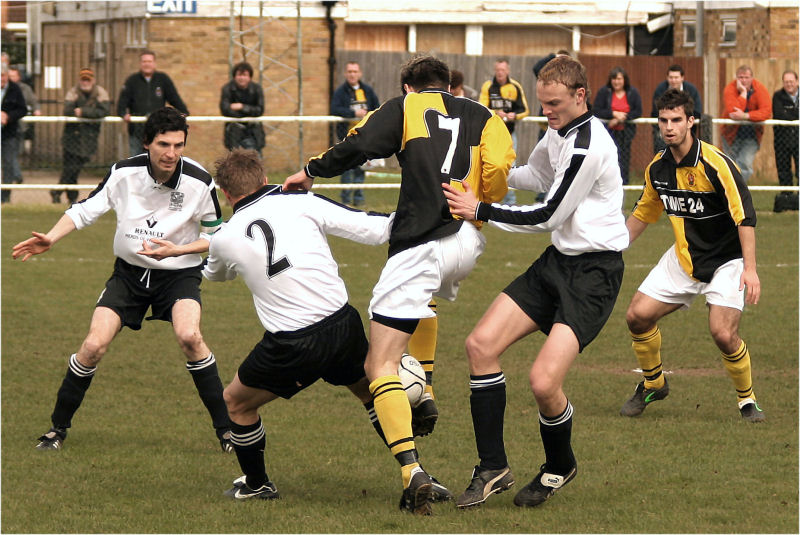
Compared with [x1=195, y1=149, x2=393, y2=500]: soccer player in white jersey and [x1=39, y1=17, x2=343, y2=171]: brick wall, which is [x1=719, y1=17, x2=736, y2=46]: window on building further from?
[x1=195, y1=149, x2=393, y2=500]: soccer player in white jersey

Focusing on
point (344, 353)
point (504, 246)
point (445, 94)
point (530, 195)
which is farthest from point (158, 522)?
point (530, 195)

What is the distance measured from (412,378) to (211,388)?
1.66 meters

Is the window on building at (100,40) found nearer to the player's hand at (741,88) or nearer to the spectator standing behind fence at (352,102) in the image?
the spectator standing behind fence at (352,102)

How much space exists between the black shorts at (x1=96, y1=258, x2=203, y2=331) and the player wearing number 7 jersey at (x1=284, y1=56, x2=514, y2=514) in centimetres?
166

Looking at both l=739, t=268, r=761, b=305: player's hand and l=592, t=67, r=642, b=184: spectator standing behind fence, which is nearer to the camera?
l=739, t=268, r=761, b=305: player's hand

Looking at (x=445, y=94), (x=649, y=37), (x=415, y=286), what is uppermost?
(x=649, y=37)

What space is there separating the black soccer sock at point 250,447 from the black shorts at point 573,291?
1.41m

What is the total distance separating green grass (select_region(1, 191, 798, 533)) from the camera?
6.01 meters

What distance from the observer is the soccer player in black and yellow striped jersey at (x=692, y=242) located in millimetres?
7797

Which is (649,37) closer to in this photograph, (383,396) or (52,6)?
(52,6)

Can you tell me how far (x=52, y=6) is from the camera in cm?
3253

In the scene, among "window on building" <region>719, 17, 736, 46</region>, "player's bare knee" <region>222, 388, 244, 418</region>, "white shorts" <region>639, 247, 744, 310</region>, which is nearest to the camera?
"player's bare knee" <region>222, 388, 244, 418</region>

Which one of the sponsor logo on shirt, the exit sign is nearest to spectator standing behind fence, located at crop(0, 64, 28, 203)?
the exit sign

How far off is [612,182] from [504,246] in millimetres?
9724
